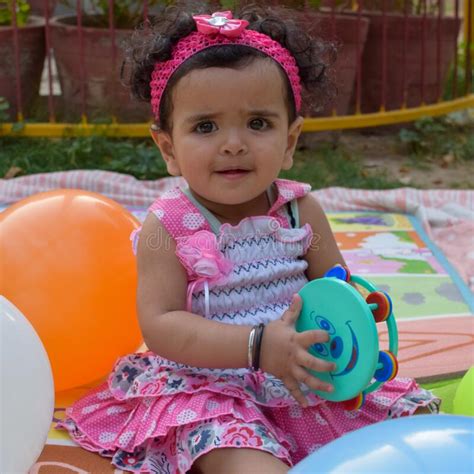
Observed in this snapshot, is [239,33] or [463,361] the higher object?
[239,33]

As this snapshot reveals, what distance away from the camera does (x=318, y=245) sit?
181cm

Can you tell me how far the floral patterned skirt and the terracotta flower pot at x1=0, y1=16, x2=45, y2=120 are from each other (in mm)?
3090

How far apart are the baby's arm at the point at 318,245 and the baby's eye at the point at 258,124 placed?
232 mm

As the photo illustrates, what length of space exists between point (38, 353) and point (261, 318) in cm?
42

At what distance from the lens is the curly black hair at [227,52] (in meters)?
1.63

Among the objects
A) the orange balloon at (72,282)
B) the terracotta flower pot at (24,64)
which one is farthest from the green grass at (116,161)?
the orange balloon at (72,282)

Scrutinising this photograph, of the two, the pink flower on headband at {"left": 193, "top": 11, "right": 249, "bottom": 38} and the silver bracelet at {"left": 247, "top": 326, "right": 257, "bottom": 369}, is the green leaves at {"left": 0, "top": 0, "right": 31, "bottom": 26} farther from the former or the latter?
the silver bracelet at {"left": 247, "top": 326, "right": 257, "bottom": 369}

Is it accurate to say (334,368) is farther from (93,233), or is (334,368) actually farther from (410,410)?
(93,233)

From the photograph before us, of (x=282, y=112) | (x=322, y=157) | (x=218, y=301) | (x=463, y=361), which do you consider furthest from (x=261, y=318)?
(x=322, y=157)

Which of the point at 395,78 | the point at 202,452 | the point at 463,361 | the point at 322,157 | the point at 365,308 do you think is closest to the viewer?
the point at 365,308

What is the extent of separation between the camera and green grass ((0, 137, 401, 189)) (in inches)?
161

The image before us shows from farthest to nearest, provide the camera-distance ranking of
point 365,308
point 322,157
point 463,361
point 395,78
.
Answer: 1. point 395,78
2. point 322,157
3. point 463,361
4. point 365,308

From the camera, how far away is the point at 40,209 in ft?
6.52

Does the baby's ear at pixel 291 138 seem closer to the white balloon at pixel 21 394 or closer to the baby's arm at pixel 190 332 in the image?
the baby's arm at pixel 190 332
